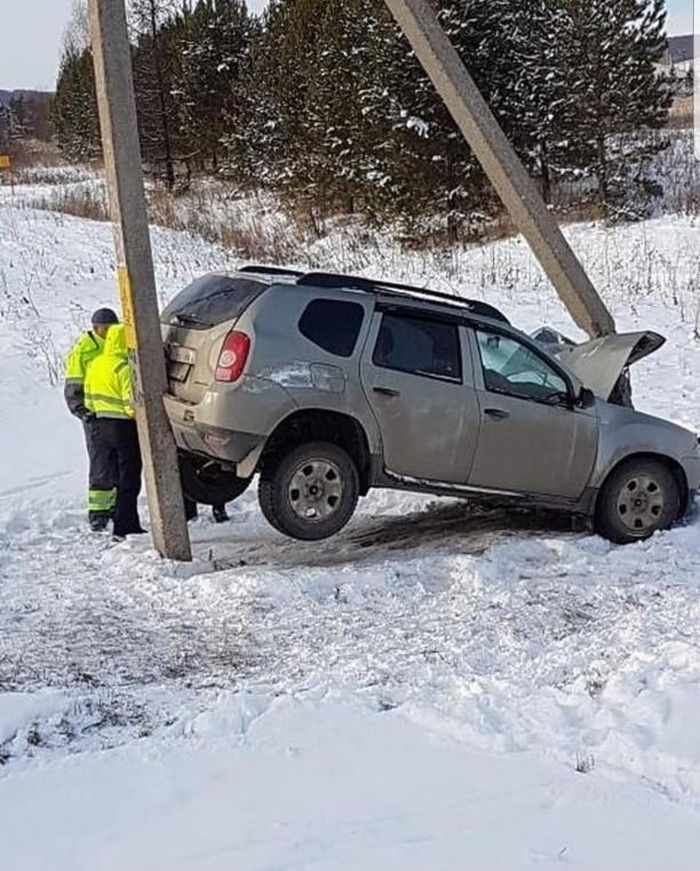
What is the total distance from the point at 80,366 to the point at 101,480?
1102mm

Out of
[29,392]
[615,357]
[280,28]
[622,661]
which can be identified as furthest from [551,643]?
[280,28]

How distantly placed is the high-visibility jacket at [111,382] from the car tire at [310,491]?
5.89 feet

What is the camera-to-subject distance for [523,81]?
25453 mm

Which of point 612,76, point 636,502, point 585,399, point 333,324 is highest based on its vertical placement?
point 612,76

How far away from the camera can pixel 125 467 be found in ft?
27.3

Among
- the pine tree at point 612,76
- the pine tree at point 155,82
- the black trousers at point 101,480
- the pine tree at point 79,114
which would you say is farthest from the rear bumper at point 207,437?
the pine tree at point 79,114

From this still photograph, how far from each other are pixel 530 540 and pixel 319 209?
28101 mm

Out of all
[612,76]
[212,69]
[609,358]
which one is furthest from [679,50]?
[609,358]

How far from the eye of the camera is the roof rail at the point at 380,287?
7328mm

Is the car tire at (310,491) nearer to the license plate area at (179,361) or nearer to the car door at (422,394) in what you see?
the car door at (422,394)

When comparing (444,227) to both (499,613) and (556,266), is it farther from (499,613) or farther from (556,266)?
(499,613)

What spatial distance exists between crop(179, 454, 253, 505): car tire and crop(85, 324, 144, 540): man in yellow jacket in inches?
18.2

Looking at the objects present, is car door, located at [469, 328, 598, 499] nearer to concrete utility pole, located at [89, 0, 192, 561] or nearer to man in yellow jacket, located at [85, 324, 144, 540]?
concrete utility pole, located at [89, 0, 192, 561]

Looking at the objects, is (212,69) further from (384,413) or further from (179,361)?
(384,413)
